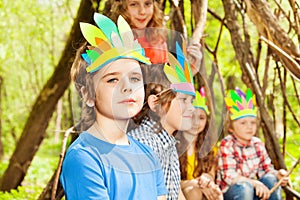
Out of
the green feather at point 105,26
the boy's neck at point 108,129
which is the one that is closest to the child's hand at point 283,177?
the boy's neck at point 108,129

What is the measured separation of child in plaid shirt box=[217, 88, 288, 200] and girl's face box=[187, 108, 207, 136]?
13.9 inches

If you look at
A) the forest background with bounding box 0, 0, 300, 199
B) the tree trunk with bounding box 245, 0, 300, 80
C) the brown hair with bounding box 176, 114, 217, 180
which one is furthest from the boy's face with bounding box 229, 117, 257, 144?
the tree trunk with bounding box 245, 0, 300, 80

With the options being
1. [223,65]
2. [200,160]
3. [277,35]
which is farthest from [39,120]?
[223,65]

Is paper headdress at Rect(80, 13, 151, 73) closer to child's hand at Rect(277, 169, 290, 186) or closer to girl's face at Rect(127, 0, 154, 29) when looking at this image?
girl's face at Rect(127, 0, 154, 29)

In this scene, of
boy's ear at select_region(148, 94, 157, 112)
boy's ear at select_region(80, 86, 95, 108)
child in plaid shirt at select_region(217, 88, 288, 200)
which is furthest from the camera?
child in plaid shirt at select_region(217, 88, 288, 200)

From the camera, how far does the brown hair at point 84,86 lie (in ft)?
5.03

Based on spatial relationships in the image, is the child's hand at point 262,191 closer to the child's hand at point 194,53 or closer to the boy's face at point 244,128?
the boy's face at point 244,128

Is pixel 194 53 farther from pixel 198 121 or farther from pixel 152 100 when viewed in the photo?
pixel 152 100

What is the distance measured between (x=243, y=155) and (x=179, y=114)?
0.91 meters

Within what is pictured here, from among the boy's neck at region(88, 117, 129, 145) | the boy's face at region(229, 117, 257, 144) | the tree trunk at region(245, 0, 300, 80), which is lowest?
the boy's face at region(229, 117, 257, 144)

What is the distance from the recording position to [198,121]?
91.0 inches

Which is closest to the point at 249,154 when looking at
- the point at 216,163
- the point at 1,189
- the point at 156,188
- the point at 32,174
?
the point at 216,163

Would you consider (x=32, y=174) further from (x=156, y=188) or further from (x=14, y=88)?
(x=14, y=88)

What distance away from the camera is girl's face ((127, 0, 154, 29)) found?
8.08 feet
